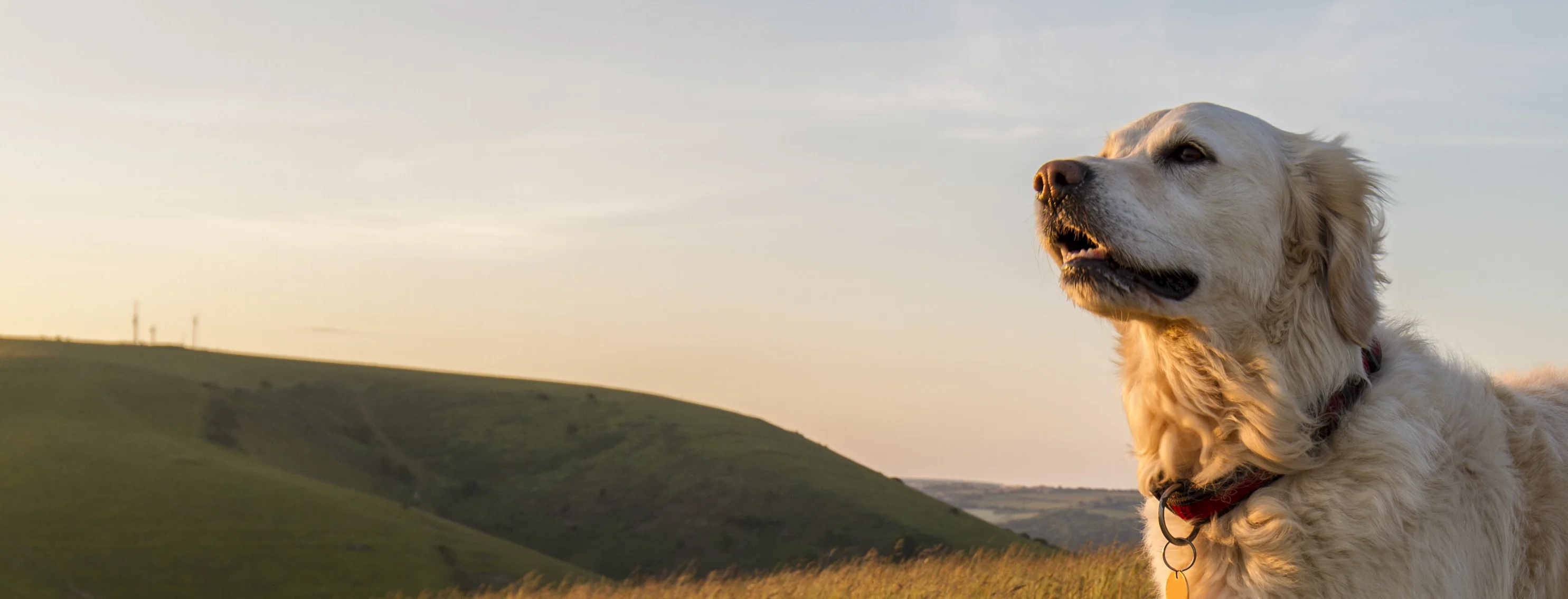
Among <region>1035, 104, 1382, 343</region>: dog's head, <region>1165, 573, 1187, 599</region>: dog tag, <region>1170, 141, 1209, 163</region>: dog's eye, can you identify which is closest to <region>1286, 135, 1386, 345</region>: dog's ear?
<region>1035, 104, 1382, 343</region>: dog's head

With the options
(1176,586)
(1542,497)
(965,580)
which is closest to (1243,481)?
(1176,586)

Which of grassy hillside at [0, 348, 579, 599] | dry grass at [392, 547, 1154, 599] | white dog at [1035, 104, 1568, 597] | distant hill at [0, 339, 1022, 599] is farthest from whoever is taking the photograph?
distant hill at [0, 339, 1022, 599]

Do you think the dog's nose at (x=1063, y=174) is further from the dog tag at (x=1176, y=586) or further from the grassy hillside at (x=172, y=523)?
the grassy hillside at (x=172, y=523)

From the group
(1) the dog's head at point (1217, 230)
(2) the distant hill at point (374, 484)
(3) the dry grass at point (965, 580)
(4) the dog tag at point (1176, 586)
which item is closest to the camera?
(1) the dog's head at point (1217, 230)

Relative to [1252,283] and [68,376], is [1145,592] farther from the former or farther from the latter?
[68,376]

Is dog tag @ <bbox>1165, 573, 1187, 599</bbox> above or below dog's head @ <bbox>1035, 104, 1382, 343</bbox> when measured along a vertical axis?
below

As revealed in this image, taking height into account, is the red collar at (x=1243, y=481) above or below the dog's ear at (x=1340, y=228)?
below

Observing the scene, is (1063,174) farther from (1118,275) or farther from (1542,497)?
(1542,497)

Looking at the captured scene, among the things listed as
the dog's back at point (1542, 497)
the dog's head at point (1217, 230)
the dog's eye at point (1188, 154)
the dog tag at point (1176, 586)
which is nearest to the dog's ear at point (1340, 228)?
the dog's head at point (1217, 230)

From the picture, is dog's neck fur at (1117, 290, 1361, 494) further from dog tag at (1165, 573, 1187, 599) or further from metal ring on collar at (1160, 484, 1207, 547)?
dog tag at (1165, 573, 1187, 599)

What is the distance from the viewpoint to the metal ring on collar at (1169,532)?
4.15 m

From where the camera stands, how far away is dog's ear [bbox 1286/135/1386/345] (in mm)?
3996

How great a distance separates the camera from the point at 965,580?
10.7 metres

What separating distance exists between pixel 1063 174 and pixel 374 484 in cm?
11202
